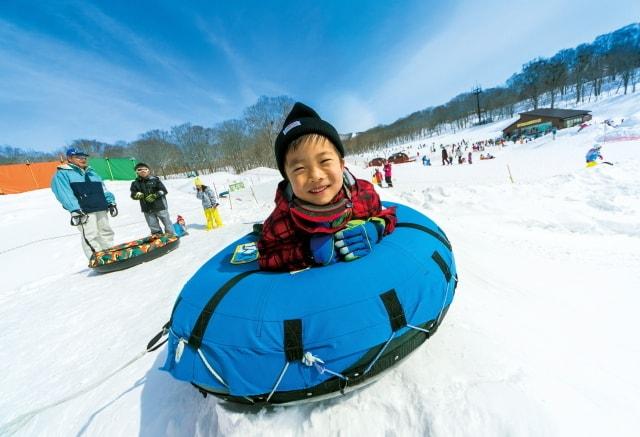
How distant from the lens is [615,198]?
6.09m

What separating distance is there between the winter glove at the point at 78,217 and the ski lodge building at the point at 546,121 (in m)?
56.7

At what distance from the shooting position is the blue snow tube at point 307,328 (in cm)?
122

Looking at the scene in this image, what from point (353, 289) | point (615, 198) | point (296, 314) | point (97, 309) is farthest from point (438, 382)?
point (615, 198)

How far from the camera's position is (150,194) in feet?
19.9

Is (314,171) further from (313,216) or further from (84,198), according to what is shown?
(84,198)

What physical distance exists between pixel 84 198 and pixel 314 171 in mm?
5354

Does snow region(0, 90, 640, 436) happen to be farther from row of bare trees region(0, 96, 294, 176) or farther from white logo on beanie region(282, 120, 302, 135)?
row of bare trees region(0, 96, 294, 176)

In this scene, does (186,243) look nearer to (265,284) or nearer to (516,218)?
(265,284)

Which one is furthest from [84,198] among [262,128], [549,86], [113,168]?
[549,86]

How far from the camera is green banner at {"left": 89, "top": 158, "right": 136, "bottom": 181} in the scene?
25.4 meters

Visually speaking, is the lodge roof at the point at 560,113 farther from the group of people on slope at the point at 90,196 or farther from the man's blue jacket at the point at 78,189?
the man's blue jacket at the point at 78,189

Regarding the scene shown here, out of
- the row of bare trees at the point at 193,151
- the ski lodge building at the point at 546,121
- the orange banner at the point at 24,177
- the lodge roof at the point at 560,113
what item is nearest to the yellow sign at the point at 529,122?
the ski lodge building at the point at 546,121

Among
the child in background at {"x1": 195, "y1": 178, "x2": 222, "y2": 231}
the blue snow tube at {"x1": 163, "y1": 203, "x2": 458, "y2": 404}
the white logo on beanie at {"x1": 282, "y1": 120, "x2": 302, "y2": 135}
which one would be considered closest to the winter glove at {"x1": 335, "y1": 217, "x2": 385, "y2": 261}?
the blue snow tube at {"x1": 163, "y1": 203, "x2": 458, "y2": 404}

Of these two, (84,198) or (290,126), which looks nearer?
(290,126)
